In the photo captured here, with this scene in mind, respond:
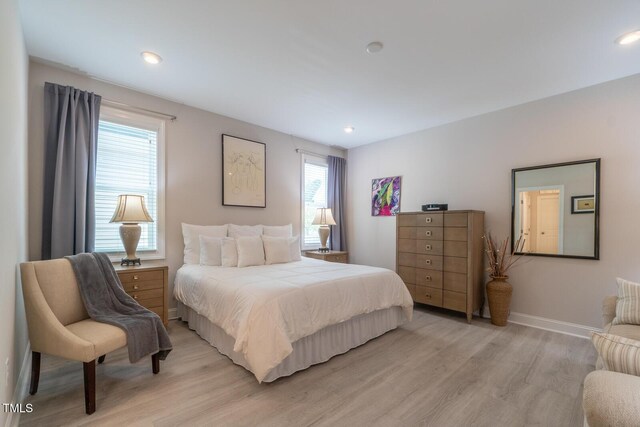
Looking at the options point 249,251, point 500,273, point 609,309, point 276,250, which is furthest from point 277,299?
point 500,273

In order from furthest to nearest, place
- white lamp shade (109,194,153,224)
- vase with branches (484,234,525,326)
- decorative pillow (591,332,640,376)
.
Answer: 1. vase with branches (484,234,525,326)
2. white lamp shade (109,194,153,224)
3. decorative pillow (591,332,640,376)

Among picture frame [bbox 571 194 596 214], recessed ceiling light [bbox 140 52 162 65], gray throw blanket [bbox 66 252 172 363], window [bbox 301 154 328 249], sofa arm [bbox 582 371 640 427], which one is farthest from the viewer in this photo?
window [bbox 301 154 328 249]

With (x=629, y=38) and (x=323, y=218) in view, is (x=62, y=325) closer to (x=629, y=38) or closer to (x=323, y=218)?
(x=323, y=218)

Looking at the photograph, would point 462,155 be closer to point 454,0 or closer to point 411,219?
point 411,219

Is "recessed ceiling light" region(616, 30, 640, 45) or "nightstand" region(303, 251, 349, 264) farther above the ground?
"recessed ceiling light" region(616, 30, 640, 45)

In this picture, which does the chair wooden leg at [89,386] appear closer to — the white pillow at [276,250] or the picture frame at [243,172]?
the white pillow at [276,250]

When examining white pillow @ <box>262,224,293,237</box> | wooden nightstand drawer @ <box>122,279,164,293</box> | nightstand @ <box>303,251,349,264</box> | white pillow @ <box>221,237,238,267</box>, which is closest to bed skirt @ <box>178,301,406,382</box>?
wooden nightstand drawer @ <box>122,279,164,293</box>

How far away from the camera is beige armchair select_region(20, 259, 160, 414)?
177cm

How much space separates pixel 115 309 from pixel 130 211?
105cm

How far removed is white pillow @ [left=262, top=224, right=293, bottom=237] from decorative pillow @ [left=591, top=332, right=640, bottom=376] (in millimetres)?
3572

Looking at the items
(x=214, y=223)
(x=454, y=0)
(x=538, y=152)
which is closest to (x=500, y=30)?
(x=454, y=0)

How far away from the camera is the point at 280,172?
4.66m

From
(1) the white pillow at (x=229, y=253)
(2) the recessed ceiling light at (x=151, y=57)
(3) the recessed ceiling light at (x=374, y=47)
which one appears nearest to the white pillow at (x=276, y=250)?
(1) the white pillow at (x=229, y=253)

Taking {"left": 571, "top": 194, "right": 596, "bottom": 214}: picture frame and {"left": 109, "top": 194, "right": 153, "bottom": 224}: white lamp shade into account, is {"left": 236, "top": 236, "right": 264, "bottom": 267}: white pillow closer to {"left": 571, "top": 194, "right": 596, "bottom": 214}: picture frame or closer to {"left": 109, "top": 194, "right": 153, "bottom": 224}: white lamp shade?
{"left": 109, "top": 194, "right": 153, "bottom": 224}: white lamp shade
